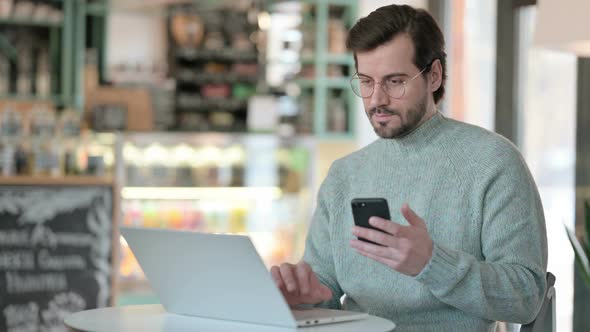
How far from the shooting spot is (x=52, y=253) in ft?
15.9

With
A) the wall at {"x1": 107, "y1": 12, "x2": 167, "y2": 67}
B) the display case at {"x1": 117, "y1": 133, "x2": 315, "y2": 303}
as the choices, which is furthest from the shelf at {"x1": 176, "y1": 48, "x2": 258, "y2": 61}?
the display case at {"x1": 117, "y1": 133, "x2": 315, "y2": 303}

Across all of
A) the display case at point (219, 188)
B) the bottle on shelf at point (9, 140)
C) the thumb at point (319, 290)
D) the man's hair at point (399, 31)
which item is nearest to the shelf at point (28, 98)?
the display case at point (219, 188)

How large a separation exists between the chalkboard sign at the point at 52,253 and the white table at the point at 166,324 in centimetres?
275

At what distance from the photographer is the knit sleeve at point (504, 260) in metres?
2.04

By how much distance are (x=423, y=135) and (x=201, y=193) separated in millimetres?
4425

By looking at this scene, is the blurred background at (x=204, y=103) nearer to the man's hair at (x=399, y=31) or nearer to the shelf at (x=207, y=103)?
the shelf at (x=207, y=103)

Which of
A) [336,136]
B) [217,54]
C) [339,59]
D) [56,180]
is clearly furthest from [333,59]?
[56,180]

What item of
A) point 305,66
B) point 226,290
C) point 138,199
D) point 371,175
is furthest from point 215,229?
point 226,290

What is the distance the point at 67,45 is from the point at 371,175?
16.4ft

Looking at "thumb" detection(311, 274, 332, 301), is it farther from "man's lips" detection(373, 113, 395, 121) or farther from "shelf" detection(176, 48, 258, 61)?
"shelf" detection(176, 48, 258, 61)

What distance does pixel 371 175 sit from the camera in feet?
8.21

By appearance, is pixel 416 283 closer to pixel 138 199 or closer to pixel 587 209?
pixel 587 209

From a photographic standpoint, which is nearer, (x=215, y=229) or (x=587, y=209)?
(x=587, y=209)

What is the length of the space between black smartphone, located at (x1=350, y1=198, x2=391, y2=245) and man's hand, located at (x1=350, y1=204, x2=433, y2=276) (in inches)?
0.7
